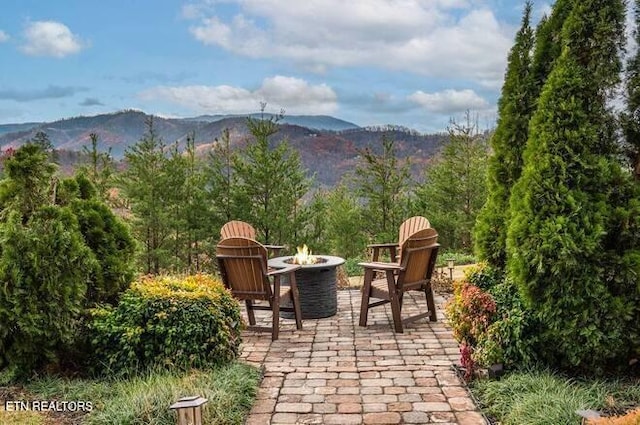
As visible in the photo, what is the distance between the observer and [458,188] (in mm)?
12602

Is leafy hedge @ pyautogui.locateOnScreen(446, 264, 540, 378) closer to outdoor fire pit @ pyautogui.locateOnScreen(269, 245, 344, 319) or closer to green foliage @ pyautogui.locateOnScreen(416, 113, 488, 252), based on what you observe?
outdoor fire pit @ pyautogui.locateOnScreen(269, 245, 344, 319)

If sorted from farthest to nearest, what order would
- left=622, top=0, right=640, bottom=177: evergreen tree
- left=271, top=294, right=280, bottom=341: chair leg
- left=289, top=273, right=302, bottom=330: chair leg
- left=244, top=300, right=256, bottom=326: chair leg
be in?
1. left=244, top=300, right=256, bottom=326: chair leg
2. left=289, top=273, right=302, bottom=330: chair leg
3. left=271, top=294, right=280, bottom=341: chair leg
4. left=622, top=0, right=640, bottom=177: evergreen tree

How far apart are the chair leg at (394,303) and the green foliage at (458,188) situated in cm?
730

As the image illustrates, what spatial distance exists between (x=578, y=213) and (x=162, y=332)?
296 centimetres

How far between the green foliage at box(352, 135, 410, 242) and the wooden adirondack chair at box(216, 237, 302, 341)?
20.0 ft

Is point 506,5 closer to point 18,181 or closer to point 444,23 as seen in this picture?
point 444,23

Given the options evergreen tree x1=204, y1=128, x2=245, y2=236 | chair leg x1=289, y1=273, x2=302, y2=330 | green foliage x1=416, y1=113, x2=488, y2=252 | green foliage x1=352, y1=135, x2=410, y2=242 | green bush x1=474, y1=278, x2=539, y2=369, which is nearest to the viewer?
green bush x1=474, y1=278, x2=539, y2=369

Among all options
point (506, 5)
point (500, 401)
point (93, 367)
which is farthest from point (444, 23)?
point (93, 367)

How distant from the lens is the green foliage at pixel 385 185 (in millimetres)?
11094

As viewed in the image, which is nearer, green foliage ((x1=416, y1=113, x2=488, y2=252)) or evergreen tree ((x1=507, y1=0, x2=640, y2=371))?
evergreen tree ((x1=507, y1=0, x2=640, y2=371))

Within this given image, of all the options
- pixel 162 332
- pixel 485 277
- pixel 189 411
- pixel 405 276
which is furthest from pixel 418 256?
pixel 189 411

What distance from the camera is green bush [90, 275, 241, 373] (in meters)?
3.68

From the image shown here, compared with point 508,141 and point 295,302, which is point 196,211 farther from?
point 508,141

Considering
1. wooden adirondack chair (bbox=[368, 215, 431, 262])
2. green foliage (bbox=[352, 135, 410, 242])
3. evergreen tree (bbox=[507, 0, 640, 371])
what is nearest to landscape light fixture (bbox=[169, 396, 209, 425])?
evergreen tree (bbox=[507, 0, 640, 371])
